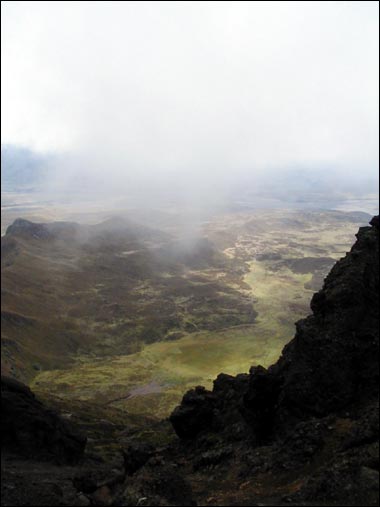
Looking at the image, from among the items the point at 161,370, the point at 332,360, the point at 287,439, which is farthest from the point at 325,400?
the point at 161,370

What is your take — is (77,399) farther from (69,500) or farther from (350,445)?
(350,445)

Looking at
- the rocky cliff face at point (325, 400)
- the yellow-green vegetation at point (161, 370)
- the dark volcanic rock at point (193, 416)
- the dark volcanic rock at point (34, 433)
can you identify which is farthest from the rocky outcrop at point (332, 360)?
the yellow-green vegetation at point (161, 370)

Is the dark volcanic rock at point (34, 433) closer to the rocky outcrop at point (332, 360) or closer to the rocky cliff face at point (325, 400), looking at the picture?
the rocky cliff face at point (325, 400)

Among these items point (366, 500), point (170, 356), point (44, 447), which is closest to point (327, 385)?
point (366, 500)

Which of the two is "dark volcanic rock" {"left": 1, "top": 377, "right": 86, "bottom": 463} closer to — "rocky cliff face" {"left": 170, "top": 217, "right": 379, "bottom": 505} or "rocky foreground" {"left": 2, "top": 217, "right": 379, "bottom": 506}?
"rocky foreground" {"left": 2, "top": 217, "right": 379, "bottom": 506}

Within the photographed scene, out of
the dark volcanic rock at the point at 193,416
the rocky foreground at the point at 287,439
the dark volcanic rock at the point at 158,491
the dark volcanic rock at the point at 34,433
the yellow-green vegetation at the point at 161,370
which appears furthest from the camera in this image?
the yellow-green vegetation at the point at 161,370

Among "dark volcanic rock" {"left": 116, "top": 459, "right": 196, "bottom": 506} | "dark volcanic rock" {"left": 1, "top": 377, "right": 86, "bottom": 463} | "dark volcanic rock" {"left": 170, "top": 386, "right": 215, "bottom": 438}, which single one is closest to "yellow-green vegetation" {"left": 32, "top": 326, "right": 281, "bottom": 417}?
"dark volcanic rock" {"left": 1, "top": 377, "right": 86, "bottom": 463}

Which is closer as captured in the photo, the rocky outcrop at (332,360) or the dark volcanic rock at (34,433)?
the rocky outcrop at (332,360)
